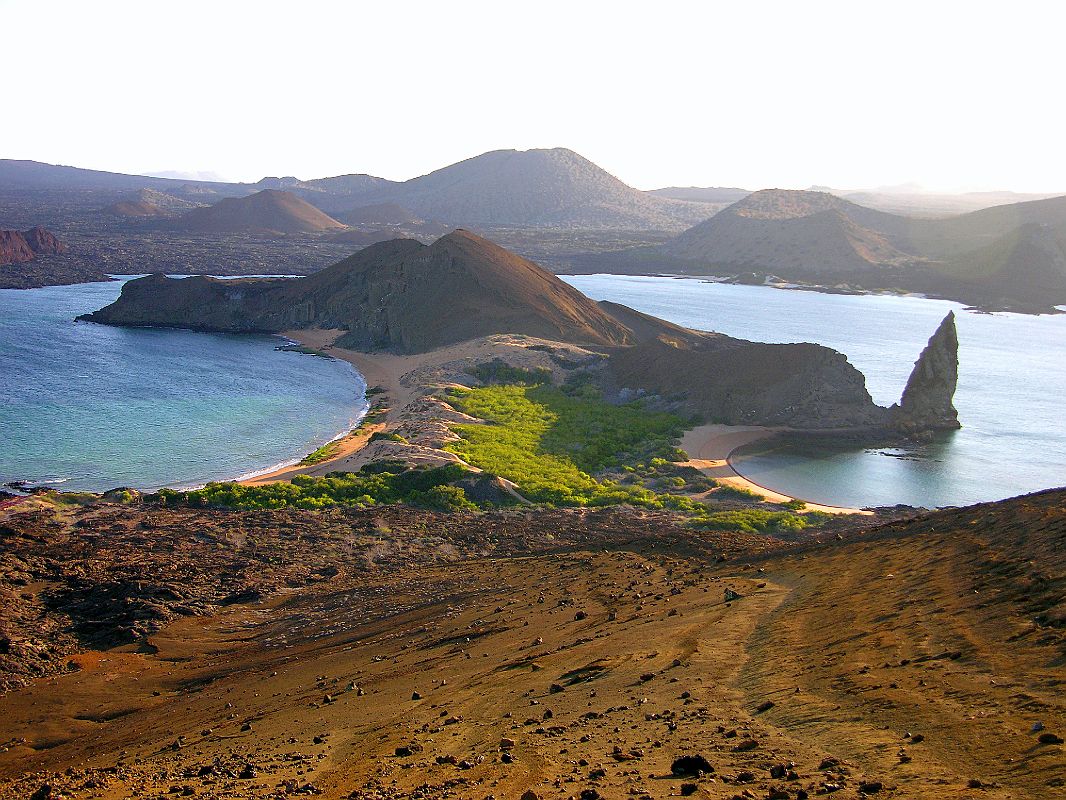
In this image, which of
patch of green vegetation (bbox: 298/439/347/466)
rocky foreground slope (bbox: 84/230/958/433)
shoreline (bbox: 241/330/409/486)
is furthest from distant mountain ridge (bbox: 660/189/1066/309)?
patch of green vegetation (bbox: 298/439/347/466)

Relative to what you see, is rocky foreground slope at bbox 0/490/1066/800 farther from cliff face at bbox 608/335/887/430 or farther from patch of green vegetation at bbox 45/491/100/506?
cliff face at bbox 608/335/887/430

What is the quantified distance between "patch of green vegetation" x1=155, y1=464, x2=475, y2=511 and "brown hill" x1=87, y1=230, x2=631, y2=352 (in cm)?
2969

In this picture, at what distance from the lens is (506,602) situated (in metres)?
16.4

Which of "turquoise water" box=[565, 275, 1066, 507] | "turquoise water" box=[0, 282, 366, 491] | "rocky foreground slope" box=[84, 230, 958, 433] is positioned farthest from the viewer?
"rocky foreground slope" box=[84, 230, 958, 433]

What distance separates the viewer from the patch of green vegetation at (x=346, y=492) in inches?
1046

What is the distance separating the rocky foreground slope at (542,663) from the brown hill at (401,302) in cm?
3847

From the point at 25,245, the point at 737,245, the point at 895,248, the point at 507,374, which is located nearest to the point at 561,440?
the point at 507,374

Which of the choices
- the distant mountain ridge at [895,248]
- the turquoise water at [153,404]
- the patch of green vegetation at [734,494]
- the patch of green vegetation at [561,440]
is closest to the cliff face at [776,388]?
the patch of green vegetation at [561,440]

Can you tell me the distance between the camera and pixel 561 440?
3694cm

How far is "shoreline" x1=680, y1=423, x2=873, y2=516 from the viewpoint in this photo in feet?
103

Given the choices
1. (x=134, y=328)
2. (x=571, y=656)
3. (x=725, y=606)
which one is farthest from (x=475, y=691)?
(x=134, y=328)

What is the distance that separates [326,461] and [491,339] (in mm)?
23599

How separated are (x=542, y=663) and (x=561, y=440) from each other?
25.0 metres

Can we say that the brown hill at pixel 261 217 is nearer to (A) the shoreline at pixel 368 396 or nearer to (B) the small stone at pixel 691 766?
(A) the shoreline at pixel 368 396
